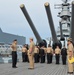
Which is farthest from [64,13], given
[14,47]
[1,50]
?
[14,47]

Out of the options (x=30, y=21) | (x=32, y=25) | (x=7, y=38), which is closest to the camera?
(x=30, y=21)

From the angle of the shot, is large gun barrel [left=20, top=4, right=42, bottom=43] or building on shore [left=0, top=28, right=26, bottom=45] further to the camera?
building on shore [left=0, top=28, right=26, bottom=45]

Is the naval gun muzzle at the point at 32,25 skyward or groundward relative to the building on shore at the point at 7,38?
groundward

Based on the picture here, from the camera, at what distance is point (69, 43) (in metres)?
11.7

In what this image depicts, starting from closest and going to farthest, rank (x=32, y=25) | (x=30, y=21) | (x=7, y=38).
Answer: (x=30, y=21) < (x=32, y=25) < (x=7, y=38)

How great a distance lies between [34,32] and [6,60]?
3917mm

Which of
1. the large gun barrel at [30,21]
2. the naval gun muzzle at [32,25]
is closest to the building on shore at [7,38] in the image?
the naval gun muzzle at [32,25]

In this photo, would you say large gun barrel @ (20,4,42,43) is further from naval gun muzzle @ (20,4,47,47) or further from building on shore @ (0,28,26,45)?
building on shore @ (0,28,26,45)

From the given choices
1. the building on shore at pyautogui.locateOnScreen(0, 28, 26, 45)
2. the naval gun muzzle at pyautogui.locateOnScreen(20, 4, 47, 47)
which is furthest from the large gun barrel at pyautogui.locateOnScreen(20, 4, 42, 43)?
the building on shore at pyautogui.locateOnScreen(0, 28, 26, 45)

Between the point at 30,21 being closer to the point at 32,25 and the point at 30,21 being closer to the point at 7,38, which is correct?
the point at 32,25

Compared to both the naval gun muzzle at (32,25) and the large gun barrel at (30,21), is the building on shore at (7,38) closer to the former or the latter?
the naval gun muzzle at (32,25)

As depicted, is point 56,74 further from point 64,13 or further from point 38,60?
point 64,13

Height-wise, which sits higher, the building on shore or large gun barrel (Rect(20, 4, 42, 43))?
the building on shore

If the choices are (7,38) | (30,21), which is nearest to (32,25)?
(30,21)
